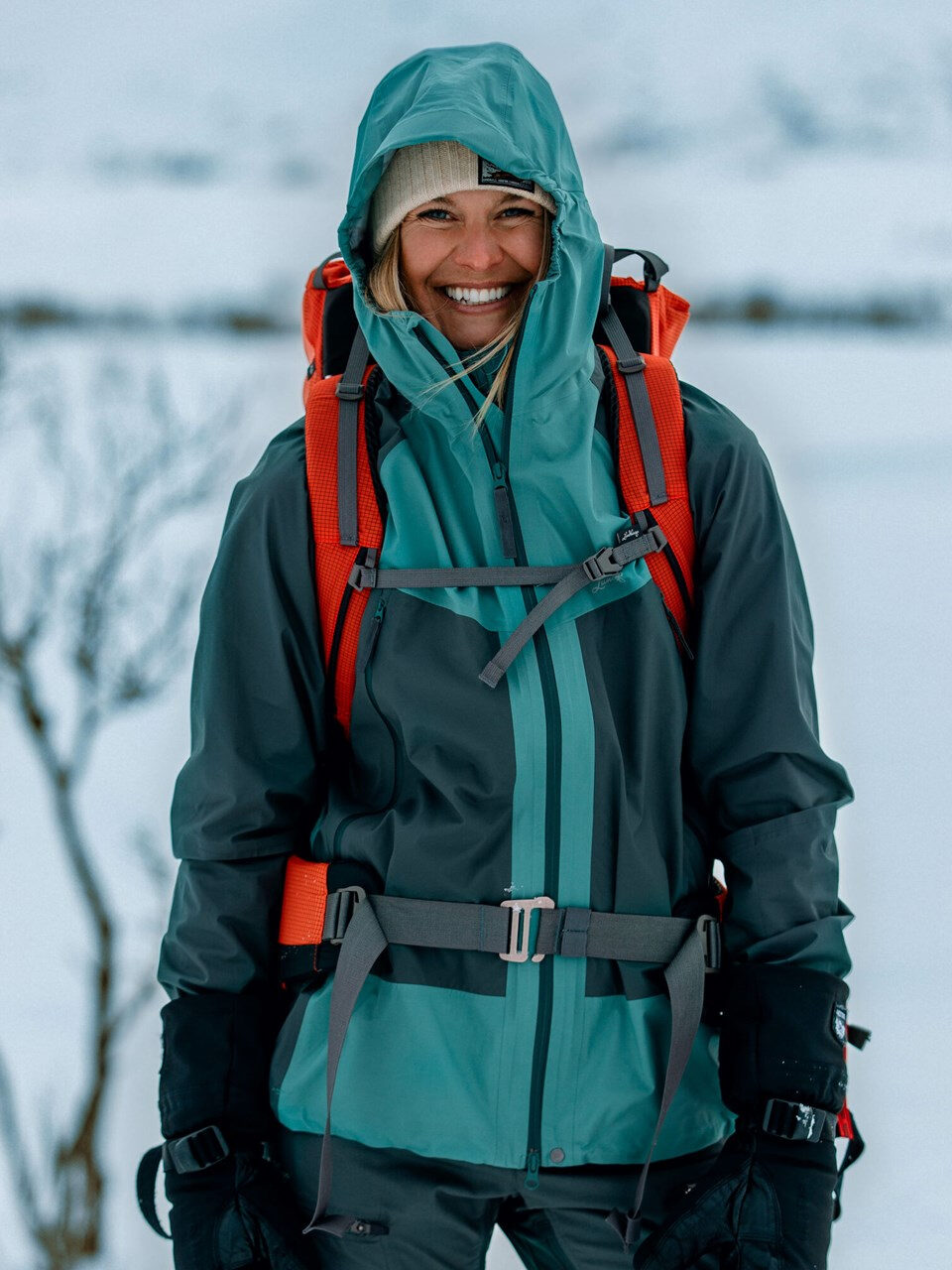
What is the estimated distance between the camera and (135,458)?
276 cm

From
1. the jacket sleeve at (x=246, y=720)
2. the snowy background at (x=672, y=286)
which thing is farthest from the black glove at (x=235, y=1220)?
the snowy background at (x=672, y=286)

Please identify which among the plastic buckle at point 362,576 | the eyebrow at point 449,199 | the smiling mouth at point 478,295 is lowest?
the plastic buckle at point 362,576

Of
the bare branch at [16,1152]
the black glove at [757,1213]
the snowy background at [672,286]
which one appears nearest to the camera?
the black glove at [757,1213]

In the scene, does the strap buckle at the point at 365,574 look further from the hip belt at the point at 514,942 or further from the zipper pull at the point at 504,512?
the hip belt at the point at 514,942

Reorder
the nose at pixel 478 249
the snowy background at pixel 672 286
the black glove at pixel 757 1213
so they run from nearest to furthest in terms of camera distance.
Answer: the black glove at pixel 757 1213
the nose at pixel 478 249
the snowy background at pixel 672 286

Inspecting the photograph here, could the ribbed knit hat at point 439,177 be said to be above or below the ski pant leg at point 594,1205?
above

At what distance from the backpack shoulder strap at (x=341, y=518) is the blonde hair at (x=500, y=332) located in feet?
0.25

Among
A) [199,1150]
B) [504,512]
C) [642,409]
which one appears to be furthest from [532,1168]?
[642,409]

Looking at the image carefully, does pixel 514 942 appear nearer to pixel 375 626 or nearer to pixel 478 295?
pixel 375 626

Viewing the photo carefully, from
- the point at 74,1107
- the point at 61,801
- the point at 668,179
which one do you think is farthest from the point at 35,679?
the point at 668,179

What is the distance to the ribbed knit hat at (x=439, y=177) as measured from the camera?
1.08 meters

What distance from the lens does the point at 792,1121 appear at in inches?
39.5

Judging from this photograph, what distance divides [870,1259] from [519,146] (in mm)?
1731

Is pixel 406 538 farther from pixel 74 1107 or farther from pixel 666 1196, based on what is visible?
pixel 74 1107
